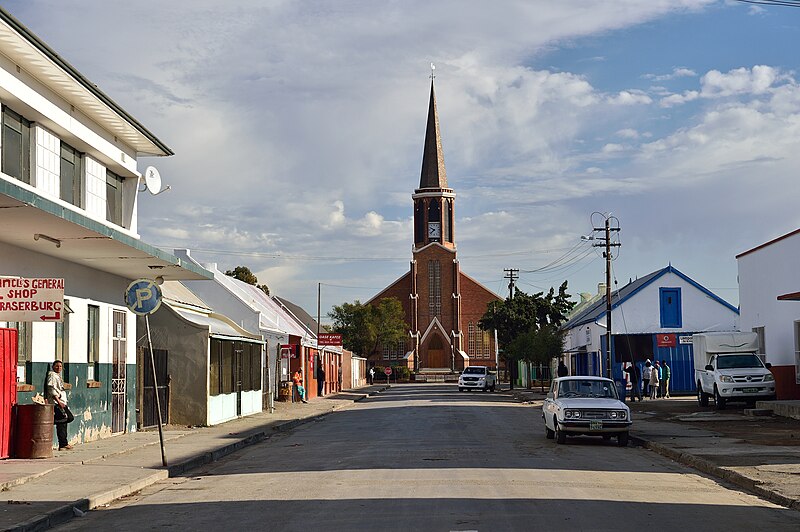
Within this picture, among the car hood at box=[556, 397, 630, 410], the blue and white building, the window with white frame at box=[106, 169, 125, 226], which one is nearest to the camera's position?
the car hood at box=[556, 397, 630, 410]

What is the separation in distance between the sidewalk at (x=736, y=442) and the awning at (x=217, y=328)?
1187cm

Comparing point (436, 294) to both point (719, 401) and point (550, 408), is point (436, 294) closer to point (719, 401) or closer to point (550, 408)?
point (719, 401)

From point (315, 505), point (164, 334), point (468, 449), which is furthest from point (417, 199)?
point (315, 505)

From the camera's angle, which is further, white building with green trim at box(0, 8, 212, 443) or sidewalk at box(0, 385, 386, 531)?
white building with green trim at box(0, 8, 212, 443)

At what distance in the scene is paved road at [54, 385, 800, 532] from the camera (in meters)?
10.8

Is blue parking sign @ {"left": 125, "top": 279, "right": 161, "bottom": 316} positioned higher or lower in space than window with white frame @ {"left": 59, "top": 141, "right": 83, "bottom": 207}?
lower

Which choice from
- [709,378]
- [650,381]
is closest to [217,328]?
[709,378]

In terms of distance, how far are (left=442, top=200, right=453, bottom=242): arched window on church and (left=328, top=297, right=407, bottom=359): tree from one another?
1602cm

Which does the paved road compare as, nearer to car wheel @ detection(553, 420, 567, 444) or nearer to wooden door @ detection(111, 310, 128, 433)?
car wheel @ detection(553, 420, 567, 444)

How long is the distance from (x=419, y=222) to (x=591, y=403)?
99.0m

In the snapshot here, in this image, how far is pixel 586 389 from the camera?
22094 mm

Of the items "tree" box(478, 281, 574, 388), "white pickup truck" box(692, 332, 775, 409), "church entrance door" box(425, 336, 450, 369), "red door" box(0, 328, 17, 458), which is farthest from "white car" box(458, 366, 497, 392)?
"church entrance door" box(425, 336, 450, 369)

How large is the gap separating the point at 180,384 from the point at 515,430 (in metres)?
9.35

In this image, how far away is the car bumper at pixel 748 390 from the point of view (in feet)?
107
